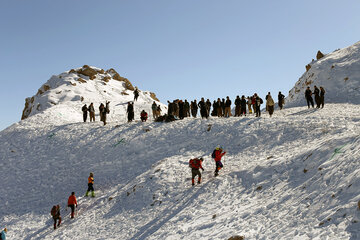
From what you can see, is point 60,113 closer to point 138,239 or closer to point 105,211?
point 105,211

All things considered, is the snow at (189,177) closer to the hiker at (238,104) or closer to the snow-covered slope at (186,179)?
the snow-covered slope at (186,179)

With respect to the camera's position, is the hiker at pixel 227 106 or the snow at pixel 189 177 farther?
the hiker at pixel 227 106

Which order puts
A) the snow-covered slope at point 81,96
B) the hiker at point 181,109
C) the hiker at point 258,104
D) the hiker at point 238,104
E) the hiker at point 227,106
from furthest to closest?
the snow-covered slope at point 81,96, the hiker at point 227,106, the hiker at point 181,109, the hiker at point 238,104, the hiker at point 258,104

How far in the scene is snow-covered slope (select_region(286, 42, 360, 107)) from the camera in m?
30.6

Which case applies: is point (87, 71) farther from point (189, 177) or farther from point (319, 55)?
point (189, 177)

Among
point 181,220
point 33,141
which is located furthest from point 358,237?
point 33,141

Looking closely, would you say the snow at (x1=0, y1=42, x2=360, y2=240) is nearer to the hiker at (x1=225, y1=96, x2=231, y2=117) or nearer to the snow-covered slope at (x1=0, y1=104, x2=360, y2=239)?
the snow-covered slope at (x1=0, y1=104, x2=360, y2=239)

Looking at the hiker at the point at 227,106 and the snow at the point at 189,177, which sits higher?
the hiker at the point at 227,106

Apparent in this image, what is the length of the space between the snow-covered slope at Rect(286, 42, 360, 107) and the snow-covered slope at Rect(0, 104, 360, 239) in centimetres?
1200

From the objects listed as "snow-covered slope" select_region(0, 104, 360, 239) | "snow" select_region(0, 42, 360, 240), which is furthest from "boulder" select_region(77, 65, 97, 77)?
"snow-covered slope" select_region(0, 104, 360, 239)

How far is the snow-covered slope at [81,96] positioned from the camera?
3953 centimetres

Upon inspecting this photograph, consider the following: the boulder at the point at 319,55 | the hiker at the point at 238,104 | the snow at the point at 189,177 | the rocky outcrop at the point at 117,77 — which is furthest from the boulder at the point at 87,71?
the boulder at the point at 319,55

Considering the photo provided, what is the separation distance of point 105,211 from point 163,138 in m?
8.86

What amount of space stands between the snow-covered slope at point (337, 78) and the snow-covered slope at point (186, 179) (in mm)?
12000
